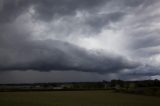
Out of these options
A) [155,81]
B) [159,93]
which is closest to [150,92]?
[159,93]

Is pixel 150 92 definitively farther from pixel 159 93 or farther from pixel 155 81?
pixel 155 81

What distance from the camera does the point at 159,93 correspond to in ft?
328

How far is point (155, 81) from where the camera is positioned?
164m

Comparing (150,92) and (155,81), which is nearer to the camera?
(150,92)

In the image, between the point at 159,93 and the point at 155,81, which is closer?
the point at 159,93

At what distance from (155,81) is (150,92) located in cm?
6145

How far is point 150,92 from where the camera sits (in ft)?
345

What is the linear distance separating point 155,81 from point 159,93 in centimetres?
6570

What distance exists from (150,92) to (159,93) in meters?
5.33
